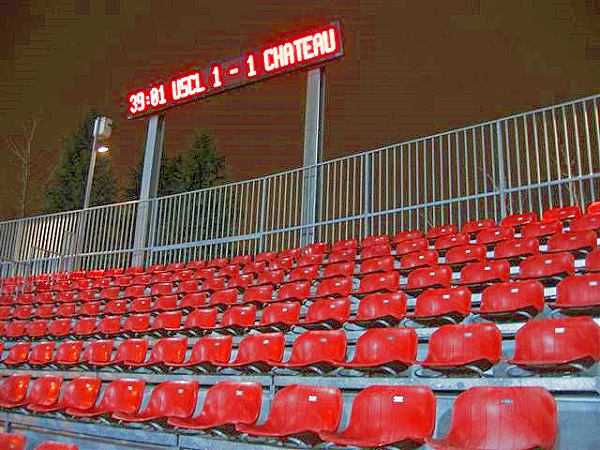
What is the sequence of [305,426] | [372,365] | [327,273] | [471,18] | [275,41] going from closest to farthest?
[305,426]
[372,365]
[327,273]
[275,41]
[471,18]

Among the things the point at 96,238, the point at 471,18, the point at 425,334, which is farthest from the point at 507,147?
the point at 471,18

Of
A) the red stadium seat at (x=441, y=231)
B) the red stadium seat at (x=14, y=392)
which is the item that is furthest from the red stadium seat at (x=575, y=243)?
the red stadium seat at (x=14, y=392)

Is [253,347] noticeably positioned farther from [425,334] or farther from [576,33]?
[576,33]

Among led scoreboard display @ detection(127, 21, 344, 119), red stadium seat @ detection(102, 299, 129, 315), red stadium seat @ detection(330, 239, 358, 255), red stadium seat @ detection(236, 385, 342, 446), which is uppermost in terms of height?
led scoreboard display @ detection(127, 21, 344, 119)

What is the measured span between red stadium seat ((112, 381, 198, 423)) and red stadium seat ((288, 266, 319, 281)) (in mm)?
3187

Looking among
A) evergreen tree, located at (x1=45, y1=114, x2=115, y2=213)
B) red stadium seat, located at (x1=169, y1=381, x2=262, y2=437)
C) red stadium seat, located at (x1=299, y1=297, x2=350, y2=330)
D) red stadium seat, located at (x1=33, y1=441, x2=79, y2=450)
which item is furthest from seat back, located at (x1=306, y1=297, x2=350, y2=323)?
evergreen tree, located at (x1=45, y1=114, x2=115, y2=213)

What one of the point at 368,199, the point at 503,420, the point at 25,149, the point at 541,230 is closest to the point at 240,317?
the point at 503,420

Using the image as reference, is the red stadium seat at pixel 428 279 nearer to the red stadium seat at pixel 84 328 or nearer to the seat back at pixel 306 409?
the seat back at pixel 306 409

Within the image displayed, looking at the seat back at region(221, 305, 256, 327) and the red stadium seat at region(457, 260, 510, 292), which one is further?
the seat back at region(221, 305, 256, 327)

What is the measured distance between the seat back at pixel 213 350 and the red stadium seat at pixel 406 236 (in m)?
3.73

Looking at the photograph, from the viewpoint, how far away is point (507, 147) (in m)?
8.09

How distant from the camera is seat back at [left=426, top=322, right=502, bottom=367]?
3781 millimetres

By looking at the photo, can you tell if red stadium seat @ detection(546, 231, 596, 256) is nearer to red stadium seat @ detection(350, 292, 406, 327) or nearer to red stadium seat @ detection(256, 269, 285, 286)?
red stadium seat @ detection(350, 292, 406, 327)

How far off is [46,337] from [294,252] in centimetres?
378
